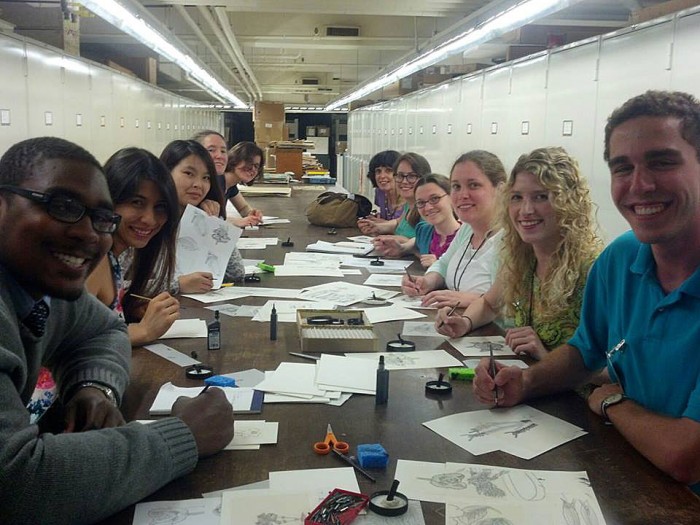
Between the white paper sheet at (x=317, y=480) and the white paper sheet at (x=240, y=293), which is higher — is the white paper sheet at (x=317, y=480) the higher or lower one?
the lower one

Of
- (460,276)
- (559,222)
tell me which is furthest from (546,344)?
(460,276)

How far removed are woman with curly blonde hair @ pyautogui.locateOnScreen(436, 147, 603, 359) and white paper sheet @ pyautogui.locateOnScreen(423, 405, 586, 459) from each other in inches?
18.6

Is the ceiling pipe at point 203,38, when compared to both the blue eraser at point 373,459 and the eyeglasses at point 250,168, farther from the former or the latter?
the blue eraser at point 373,459

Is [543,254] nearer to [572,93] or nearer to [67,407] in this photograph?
[67,407]

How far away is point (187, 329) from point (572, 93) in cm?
301

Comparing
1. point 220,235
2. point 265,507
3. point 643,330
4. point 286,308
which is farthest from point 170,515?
point 220,235

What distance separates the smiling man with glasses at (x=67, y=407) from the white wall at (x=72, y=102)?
3.53 metres

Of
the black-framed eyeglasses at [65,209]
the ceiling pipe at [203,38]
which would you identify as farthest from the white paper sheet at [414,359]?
the ceiling pipe at [203,38]

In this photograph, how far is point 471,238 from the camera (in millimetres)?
3014

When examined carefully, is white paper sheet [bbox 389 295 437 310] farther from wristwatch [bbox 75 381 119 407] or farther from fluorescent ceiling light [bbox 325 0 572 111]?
fluorescent ceiling light [bbox 325 0 572 111]

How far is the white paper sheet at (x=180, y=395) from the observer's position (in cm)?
148

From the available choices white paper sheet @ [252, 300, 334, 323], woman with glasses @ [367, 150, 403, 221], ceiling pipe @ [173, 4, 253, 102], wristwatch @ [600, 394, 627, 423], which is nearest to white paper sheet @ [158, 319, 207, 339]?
white paper sheet @ [252, 300, 334, 323]

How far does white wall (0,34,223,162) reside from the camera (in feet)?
14.7

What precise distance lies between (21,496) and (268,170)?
10588 mm
